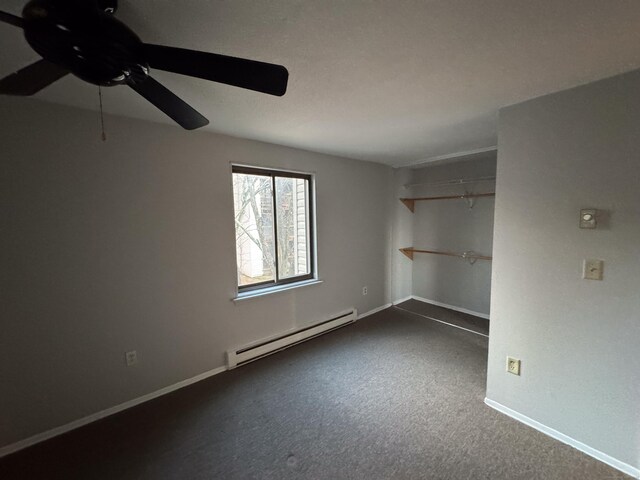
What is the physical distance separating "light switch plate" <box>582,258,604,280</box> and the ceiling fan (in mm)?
1909

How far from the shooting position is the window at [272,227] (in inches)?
106

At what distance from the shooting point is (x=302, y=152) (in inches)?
116

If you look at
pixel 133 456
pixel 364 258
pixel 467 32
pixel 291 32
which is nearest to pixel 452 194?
pixel 364 258

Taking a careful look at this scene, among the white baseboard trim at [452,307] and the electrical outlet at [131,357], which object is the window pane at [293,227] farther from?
the white baseboard trim at [452,307]

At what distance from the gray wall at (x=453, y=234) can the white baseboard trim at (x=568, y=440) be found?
1934 millimetres

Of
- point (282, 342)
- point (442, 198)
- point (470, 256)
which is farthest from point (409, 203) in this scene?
point (282, 342)

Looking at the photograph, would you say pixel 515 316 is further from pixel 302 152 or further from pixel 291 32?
pixel 302 152

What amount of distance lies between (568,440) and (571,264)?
111 centimetres

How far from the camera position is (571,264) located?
5.20 ft

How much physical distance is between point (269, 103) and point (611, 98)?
1932 mm

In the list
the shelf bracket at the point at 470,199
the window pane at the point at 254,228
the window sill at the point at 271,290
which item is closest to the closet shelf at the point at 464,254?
the shelf bracket at the point at 470,199

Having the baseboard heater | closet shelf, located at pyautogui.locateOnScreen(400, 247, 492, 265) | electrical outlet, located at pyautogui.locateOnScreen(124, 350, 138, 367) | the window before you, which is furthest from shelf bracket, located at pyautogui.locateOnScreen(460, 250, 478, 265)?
electrical outlet, located at pyautogui.locateOnScreen(124, 350, 138, 367)

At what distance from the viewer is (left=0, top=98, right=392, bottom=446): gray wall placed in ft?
5.28

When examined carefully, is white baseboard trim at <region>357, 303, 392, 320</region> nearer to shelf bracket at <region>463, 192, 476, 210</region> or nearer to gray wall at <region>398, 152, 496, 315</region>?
gray wall at <region>398, 152, 496, 315</region>
